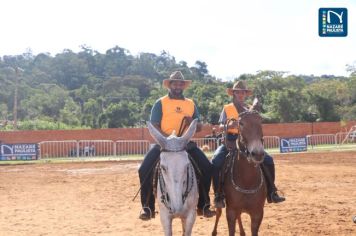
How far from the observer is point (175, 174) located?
22.1 ft

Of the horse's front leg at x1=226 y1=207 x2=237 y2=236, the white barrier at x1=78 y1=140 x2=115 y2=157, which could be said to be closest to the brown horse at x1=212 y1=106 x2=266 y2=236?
the horse's front leg at x1=226 y1=207 x2=237 y2=236

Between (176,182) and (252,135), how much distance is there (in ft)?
4.51

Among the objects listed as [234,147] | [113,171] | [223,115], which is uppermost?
[223,115]

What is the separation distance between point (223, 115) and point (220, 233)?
3.06m

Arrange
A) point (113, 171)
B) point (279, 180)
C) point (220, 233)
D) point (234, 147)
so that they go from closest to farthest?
point (234, 147) < point (220, 233) < point (279, 180) < point (113, 171)

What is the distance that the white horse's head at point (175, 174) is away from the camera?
670cm

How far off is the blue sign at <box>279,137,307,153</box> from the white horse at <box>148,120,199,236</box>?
2866 centimetres

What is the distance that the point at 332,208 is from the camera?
13.2m

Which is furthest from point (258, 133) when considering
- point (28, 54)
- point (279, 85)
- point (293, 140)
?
point (28, 54)

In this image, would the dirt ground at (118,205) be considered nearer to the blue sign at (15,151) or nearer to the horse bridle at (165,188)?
the horse bridle at (165,188)

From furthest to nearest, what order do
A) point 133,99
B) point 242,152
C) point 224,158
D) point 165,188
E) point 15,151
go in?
point 133,99
point 15,151
point 224,158
point 242,152
point 165,188

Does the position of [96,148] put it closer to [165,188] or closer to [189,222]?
[189,222]

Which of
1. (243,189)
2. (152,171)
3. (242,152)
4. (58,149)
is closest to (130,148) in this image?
(58,149)

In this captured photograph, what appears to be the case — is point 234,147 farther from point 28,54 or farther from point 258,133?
point 28,54
